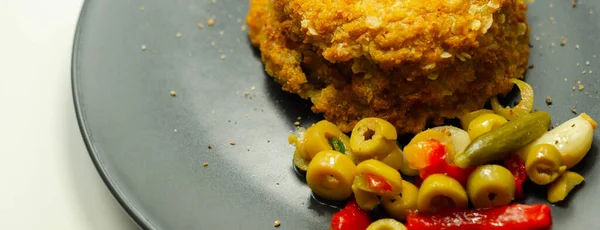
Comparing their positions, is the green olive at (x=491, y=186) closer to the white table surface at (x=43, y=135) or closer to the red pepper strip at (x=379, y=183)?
the red pepper strip at (x=379, y=183)

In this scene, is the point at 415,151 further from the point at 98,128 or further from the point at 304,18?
the point at 98,128

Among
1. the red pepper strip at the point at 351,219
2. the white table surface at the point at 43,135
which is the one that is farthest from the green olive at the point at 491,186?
the white table surface at the point at 43,135

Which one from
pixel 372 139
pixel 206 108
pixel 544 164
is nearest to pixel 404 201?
pixel 372 139

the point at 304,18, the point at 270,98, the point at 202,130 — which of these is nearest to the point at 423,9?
the point at 304,18

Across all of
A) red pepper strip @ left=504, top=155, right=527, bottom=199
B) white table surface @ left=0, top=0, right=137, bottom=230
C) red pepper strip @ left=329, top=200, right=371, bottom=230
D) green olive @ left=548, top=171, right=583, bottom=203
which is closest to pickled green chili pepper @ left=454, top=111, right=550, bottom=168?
red pepper strip @ left=504, top=155, right=527, bottom=199

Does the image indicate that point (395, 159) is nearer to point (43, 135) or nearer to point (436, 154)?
point (436, 154)

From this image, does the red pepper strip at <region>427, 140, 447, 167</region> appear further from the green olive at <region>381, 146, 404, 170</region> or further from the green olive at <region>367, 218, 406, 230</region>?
the green olive at <region>367, 218, 406, 230</region>
